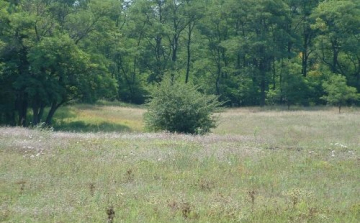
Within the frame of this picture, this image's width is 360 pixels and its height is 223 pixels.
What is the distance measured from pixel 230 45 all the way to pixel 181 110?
4245cm

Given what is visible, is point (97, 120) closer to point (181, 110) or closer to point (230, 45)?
point (181, 110)

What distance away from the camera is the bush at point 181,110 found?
2605cm

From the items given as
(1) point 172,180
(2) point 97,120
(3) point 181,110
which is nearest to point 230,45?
(2) point 97,120

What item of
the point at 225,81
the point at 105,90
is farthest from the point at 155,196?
the point at 225,81

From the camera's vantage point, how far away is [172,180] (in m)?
10.8

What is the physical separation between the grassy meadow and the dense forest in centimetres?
2889

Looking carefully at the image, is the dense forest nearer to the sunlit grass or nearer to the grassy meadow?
the sunlit grass

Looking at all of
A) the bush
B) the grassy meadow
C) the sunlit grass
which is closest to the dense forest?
the sunlit grass

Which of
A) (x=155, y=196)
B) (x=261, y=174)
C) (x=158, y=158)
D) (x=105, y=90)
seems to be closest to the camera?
(x=155, y=196)

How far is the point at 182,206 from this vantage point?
26.6ft

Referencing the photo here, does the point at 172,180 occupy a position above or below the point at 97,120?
above

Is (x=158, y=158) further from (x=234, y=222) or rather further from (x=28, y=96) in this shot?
(x=28, y=96)

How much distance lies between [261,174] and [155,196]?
3636 millimetres

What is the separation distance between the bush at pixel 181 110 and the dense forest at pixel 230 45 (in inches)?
665
